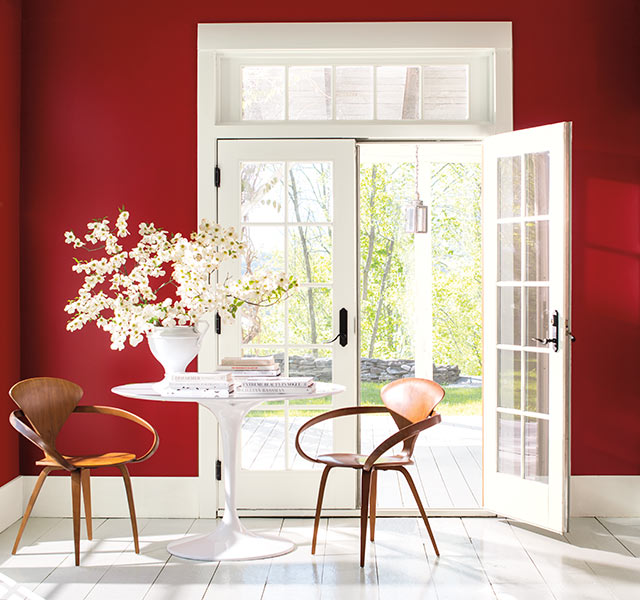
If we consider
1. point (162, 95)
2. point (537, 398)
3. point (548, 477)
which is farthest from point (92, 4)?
point (548, 477)

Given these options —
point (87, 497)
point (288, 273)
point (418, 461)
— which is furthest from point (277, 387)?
point (418, 461)

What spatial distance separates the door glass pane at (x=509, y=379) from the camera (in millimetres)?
4211

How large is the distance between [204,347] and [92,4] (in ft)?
6.92

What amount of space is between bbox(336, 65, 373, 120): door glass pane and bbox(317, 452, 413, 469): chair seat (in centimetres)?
198

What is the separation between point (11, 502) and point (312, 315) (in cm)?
200

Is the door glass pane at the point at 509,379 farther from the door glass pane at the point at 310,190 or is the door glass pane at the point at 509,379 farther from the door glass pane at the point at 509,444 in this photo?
the door glass pane at the point at 310,190

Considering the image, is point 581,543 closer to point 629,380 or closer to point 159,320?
point 629,380

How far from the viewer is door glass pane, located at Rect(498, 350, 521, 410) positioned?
4211mm

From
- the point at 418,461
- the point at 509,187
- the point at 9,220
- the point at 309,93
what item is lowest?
the point at 418,461

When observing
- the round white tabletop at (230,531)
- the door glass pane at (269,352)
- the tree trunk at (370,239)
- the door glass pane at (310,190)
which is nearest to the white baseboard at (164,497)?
the round white tabletop at (230,531)

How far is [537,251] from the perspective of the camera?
4125 mm

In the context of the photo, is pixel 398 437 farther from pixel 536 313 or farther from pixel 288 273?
pixel 288 273

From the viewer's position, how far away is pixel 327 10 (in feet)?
Result: 14.5

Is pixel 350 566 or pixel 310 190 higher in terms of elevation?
pixel 310 190
